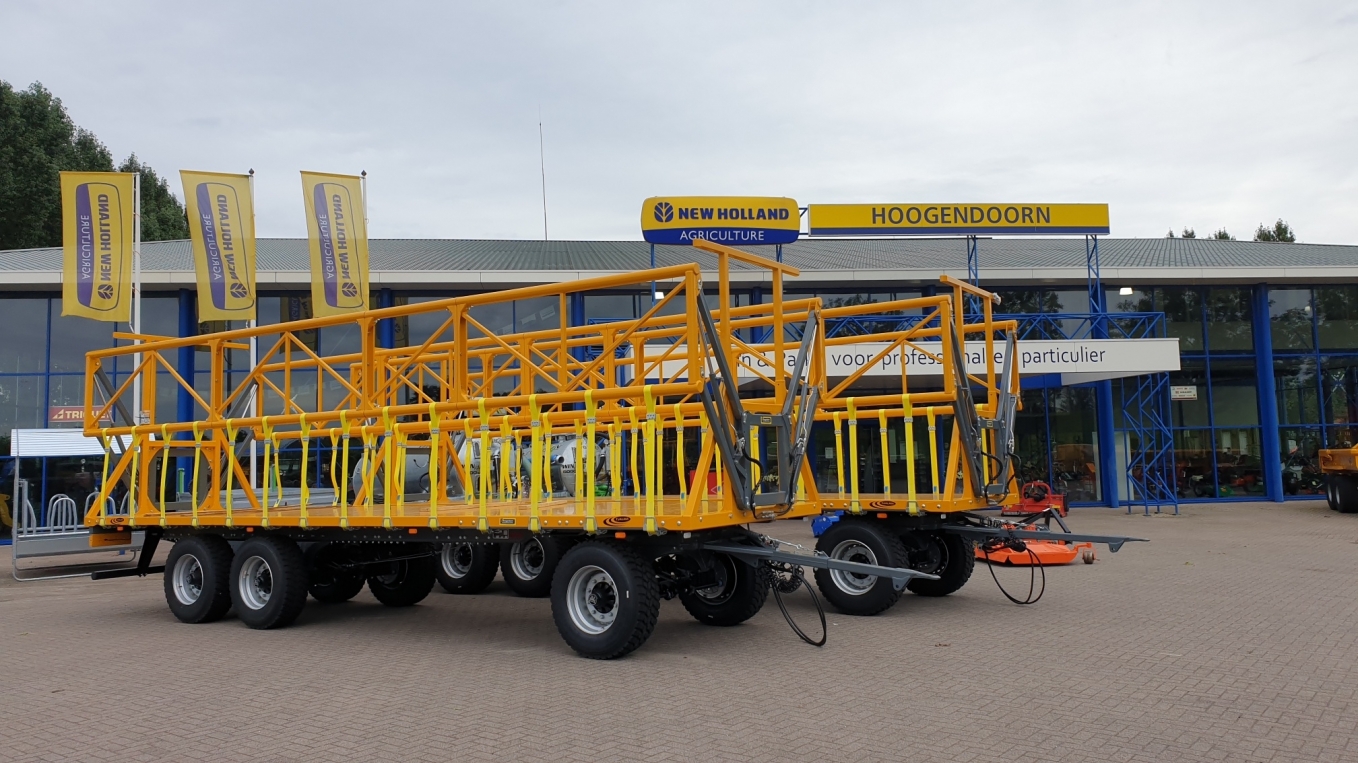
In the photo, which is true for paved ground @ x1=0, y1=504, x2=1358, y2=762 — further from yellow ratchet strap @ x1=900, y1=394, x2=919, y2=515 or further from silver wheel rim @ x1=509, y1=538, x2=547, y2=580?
yellow ratchet strap @ x1=900, y1=394, x2=919, y2=515

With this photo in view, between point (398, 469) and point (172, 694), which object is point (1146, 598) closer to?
point (398, 469)

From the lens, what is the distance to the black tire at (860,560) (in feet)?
33.2

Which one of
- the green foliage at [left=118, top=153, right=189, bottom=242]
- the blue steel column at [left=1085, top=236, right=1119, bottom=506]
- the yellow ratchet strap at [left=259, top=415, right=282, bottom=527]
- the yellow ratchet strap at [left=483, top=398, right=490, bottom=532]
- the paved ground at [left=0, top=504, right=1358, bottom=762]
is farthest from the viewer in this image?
the green foliage at [left=118, top=153, right=189, bottom=242]

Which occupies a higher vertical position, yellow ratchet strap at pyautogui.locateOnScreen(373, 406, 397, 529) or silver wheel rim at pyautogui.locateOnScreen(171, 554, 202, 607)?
yellow ratchet strap at pyautogui.locateOnScreen(373, 406, 397, 529)

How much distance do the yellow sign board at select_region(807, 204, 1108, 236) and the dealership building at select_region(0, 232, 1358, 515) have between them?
152cm

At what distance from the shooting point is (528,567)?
12.8 metres

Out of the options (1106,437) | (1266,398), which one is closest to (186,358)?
(1106,437)

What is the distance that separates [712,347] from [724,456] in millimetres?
879

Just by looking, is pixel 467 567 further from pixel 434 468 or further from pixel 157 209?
pixel 157 209

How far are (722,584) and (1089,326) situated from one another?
17.4 meters

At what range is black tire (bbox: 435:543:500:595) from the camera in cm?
1284

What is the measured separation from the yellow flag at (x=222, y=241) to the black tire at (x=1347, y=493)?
913 inches

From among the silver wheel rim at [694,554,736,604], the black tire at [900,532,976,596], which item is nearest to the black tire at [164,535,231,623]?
the silver wheel rim at [694,554,736,604]

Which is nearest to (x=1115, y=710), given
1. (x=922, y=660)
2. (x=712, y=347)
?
(x=922, y=660)
